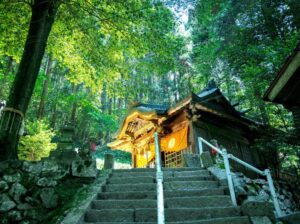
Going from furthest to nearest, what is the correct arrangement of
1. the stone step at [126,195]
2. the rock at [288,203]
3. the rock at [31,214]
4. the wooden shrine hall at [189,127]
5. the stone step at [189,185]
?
the wooden shrine hall at [189,127] < the rock at [288,203] < the stone step at [189,185] < the stone step at [126,195] < the rock at [31,214]

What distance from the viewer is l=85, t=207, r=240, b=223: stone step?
486 centimetres

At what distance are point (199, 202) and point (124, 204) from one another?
1677 millimetres

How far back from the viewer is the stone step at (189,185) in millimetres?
6374

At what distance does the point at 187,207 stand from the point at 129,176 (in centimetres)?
238

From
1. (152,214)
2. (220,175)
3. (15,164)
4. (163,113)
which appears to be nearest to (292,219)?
(220,175)

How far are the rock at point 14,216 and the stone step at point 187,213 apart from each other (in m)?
2.38

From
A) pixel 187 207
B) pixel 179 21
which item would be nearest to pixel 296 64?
pixel 187 207

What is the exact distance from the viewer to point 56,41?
1091 cm

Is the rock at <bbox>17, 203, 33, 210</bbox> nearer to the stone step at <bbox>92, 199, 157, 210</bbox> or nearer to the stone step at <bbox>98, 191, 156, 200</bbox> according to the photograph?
the stone step at <bbox>92, 199, 157, 210</bbox>

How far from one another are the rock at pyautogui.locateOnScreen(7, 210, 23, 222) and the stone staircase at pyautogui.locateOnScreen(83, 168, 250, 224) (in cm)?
137

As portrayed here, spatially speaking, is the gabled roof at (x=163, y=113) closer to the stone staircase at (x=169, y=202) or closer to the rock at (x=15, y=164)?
the stone staircase at (x=169, y=202)

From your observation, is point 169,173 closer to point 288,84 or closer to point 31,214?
point 31,214

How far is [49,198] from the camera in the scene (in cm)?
536

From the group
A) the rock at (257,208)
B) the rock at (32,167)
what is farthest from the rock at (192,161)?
the rock at (32,167)
